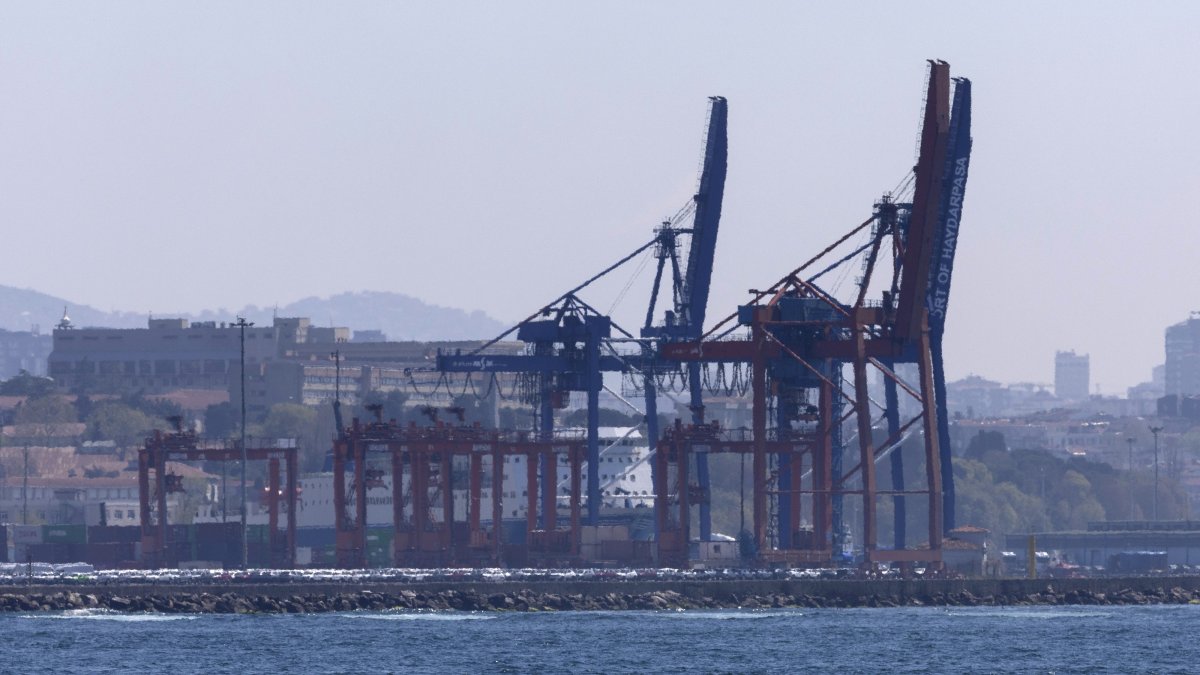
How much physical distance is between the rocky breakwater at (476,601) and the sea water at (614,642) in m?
1.34

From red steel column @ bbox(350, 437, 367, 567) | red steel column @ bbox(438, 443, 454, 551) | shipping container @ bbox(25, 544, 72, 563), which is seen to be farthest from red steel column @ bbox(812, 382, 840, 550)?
shipping container @ bbox(25, 544, 72, 563)

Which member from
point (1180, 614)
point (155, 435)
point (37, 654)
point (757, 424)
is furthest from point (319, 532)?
point (37, 654)

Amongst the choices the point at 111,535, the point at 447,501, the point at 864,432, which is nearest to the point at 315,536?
the point at 111,535

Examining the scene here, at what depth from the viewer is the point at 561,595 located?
106 m

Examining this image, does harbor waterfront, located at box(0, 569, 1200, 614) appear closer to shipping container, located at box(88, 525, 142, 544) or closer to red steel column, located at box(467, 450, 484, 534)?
red steel column, located at box(467, 450, 484, 534)

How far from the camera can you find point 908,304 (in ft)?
374

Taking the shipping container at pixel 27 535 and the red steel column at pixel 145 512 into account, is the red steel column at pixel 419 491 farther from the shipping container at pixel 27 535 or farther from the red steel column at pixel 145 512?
the shipping container at pixel 27 535

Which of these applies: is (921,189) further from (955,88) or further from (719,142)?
(719,142)

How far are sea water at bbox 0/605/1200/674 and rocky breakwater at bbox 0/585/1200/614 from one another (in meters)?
1.34

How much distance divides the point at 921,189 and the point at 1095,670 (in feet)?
112

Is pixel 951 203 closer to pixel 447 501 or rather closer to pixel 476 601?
pixel 447 501

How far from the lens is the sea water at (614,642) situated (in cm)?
8288

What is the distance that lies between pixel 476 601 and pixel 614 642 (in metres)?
15.4

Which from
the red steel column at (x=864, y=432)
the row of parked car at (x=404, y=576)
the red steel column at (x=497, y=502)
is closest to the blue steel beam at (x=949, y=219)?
the red steel column at (x=864, y=432)
